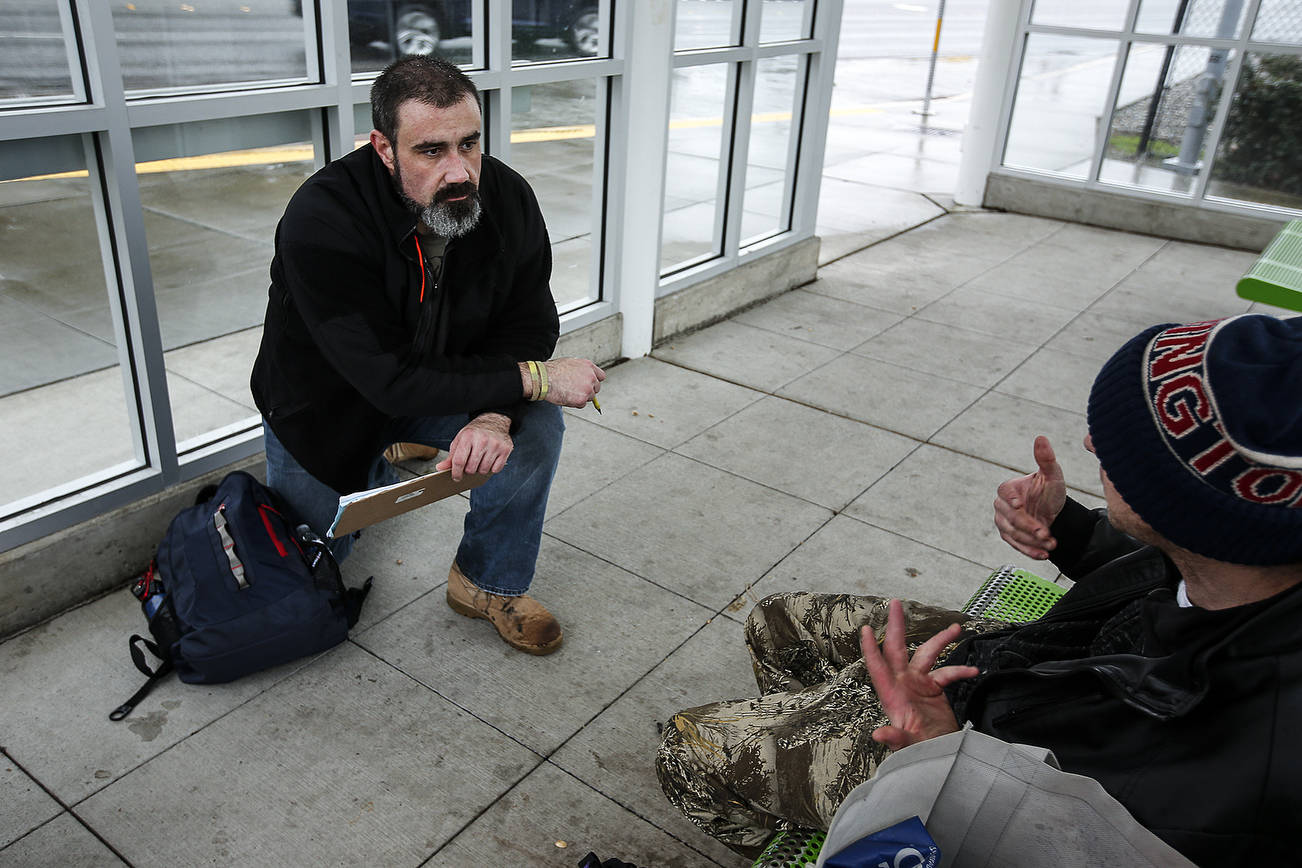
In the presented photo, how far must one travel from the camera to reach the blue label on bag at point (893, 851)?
124 cm

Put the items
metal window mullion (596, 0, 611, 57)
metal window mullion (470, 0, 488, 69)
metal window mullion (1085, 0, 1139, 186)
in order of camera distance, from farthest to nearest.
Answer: metal window mullion (1085, 0, 1139, 186), metal window mullion (596, 0, 611, 57), metal window mullion (470, 0, 488, 69)

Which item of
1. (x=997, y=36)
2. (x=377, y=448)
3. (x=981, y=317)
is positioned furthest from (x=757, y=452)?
(x=997, y=36)

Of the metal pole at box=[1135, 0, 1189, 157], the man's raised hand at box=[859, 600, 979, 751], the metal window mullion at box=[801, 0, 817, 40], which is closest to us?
the man's raised hand at box=[859, 600, 979, 751]

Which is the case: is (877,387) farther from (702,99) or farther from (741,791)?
(741,791)

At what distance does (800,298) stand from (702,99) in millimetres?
1484

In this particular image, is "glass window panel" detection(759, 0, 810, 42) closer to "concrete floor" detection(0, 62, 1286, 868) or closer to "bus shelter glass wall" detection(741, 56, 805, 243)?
"bus shelter glass wall" detection(741, 56, 805, 243)

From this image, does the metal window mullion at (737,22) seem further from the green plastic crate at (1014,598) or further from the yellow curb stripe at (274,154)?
the green plastic crate at (1014,598)

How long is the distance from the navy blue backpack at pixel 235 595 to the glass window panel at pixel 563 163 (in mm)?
2052

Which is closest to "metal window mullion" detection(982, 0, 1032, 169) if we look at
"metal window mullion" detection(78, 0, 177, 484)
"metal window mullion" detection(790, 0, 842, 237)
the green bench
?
"metal window mullion" detection(790, 0, 842, 237)

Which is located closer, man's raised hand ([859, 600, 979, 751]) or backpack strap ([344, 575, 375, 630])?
man's raised hand ([859, 600, 979, 751])

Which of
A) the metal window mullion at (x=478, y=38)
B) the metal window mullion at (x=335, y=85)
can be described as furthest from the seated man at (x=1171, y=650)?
the metal window mullion at (x=478, y=38)

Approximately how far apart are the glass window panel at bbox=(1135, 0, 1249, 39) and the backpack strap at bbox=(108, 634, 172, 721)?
8.55 meters

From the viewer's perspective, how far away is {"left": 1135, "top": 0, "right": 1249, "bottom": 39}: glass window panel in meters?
8.02

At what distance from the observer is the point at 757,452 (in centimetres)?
451
